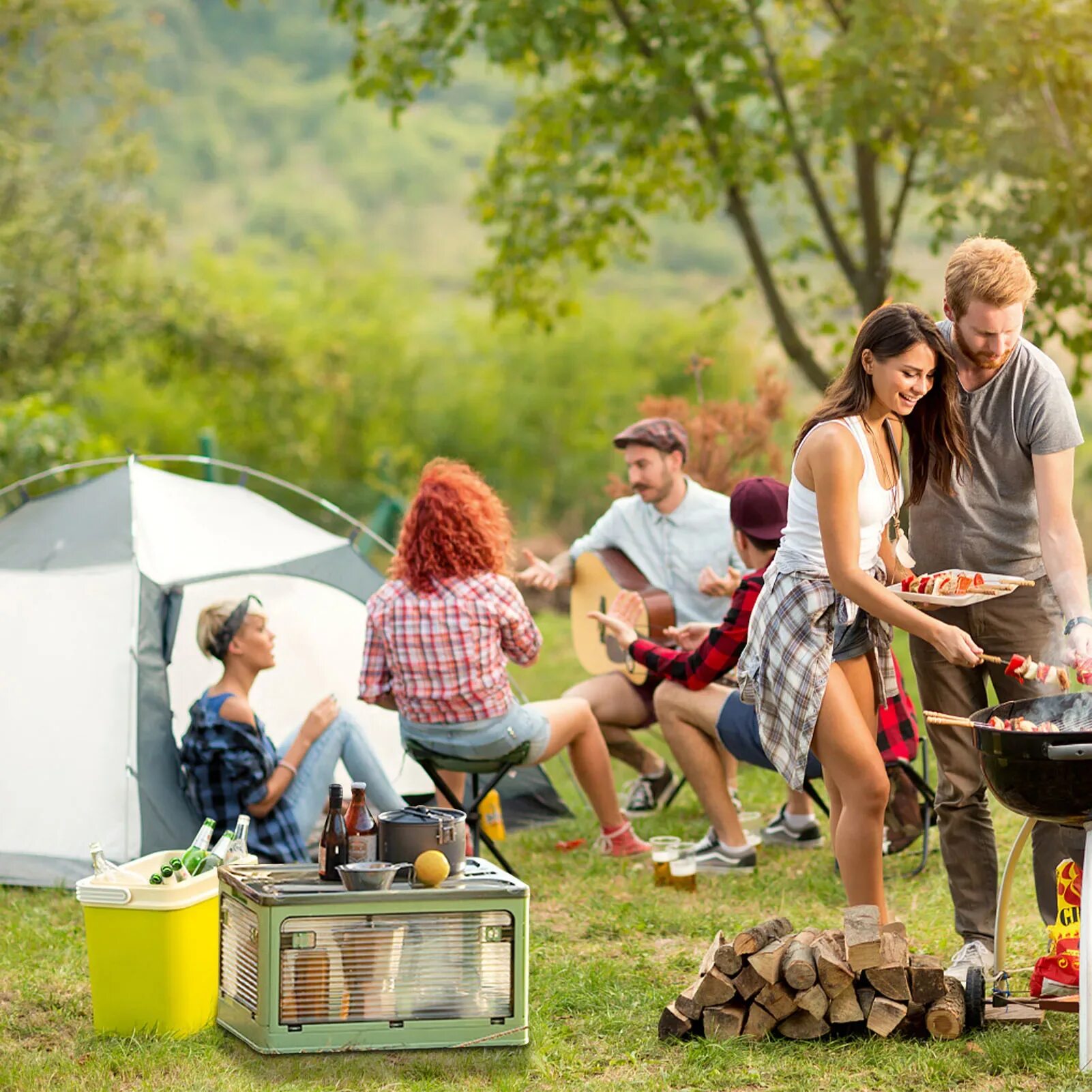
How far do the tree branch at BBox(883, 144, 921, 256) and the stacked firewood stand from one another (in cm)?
714

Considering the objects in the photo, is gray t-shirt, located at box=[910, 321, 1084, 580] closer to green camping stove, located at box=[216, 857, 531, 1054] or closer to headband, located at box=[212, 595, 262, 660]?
green camping stove, located at box=[216, 857, 531, 1054]

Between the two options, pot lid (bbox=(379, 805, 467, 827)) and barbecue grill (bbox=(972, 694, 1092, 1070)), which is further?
pot lid (bbox=(379, 805, 467, 827))

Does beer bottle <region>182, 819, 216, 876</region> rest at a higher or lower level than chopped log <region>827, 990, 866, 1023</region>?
higher

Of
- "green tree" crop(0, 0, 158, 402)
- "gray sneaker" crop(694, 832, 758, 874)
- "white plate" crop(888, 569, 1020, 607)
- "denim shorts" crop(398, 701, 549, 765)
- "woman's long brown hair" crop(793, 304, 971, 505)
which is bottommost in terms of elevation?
"gray sneaker" crop(694, 832, 758, 874)

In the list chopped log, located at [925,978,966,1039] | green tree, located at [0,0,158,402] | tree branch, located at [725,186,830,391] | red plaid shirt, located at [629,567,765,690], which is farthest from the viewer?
green tree, located at [0,0,158,402]

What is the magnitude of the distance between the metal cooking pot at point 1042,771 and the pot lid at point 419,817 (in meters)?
1.13

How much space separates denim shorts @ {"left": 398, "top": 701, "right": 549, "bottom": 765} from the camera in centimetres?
408

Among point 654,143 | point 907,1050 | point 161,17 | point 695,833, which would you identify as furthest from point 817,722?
point 161,17

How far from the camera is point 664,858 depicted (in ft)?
13.6

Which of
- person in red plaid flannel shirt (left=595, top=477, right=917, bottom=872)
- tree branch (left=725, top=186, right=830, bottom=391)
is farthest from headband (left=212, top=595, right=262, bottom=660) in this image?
tree branch (left=725, top=186, right=830, bottom=391)

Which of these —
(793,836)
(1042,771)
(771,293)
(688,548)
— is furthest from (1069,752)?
(771,293)

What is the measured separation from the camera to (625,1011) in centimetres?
318

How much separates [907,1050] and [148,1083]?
5.06 feet

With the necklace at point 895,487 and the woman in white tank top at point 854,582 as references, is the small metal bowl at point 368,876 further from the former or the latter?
the necklace at point 895,487
